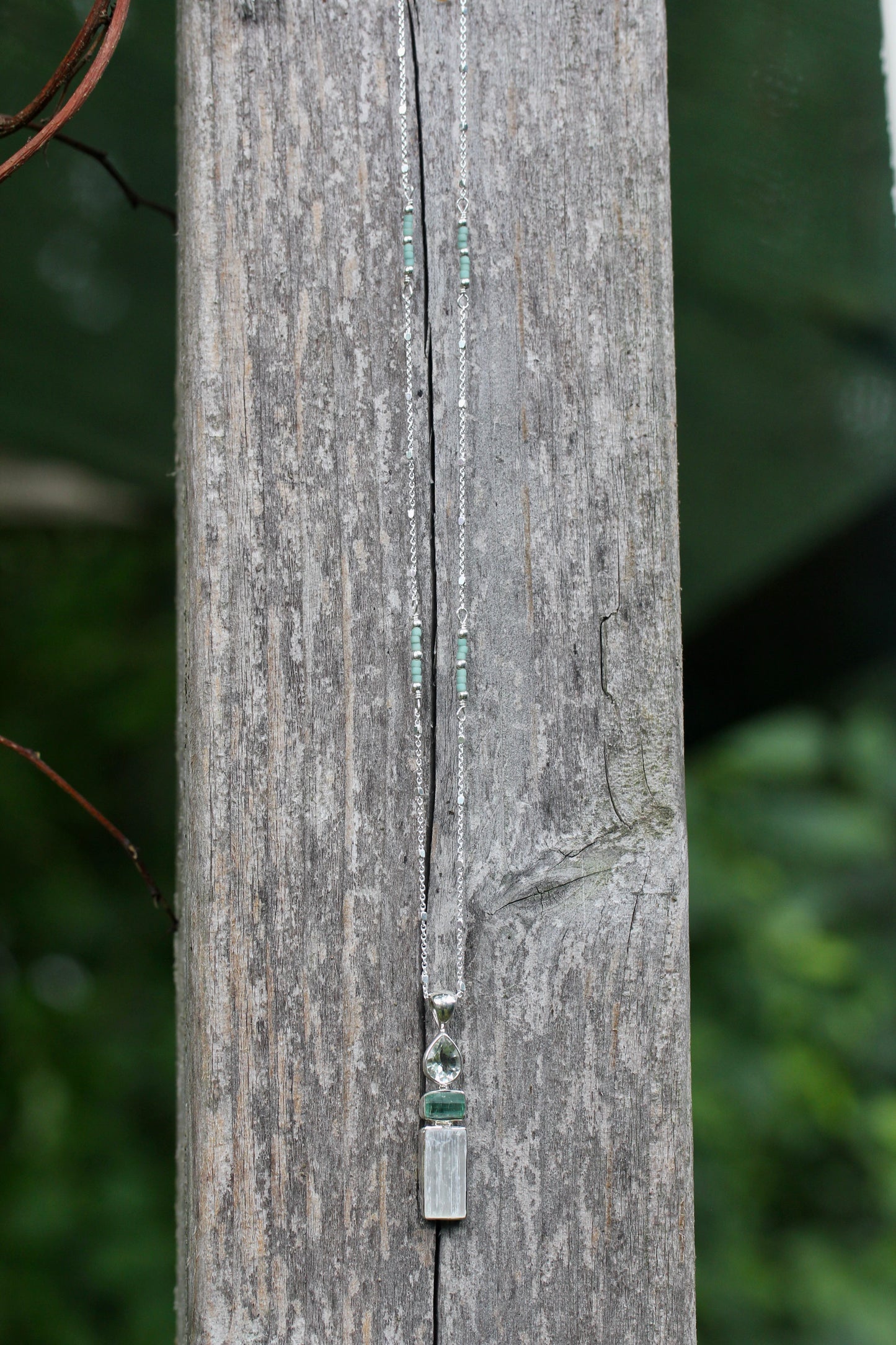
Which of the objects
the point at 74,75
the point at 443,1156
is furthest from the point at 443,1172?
the point at 74,75

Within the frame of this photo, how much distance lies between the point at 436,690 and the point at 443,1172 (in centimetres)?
36

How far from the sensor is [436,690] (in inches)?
31.3

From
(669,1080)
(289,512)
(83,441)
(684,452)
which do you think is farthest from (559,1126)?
(83,441)

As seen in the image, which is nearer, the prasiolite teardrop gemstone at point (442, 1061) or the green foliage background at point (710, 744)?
the prasiolite teardrop gemstone at point (442, 1061)

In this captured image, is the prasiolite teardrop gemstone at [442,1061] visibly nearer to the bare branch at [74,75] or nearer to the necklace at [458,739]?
the necklace at [458,739]

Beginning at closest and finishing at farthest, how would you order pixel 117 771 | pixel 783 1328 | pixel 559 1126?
pixel 559 1126, pixel 783 1328, pixel 117 771

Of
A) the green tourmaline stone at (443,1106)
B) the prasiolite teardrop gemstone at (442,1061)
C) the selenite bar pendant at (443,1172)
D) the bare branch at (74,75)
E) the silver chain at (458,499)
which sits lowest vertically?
the selenite bar pendant at (443,1172)

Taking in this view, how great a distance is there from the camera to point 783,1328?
8.48 ft

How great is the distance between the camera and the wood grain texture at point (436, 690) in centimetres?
74

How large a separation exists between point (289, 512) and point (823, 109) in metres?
1.19

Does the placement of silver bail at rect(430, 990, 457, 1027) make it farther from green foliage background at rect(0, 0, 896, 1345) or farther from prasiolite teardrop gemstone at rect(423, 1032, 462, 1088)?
green foliage background at rect(0, 0, 896, 1345)

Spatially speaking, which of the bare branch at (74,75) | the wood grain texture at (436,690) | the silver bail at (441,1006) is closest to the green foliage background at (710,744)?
the bare branch at (74,75)

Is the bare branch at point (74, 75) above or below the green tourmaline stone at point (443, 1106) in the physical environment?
above

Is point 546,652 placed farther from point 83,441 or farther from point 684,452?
point 83,441
